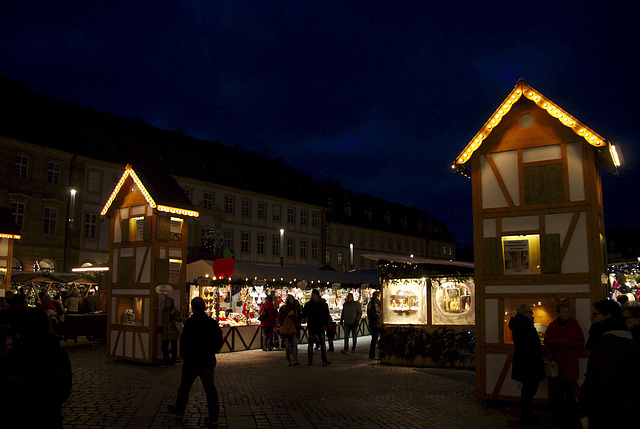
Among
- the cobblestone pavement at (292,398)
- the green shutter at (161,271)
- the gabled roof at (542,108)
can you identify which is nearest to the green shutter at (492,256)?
the gabled roof at (542,108)

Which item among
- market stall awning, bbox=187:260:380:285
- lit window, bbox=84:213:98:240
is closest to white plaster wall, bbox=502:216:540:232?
market stall awning, bbox=187:260:380:285

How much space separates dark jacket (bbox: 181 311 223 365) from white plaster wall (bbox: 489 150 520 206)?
552cm

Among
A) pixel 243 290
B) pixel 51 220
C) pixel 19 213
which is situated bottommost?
pixel 243 290

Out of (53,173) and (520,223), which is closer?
(520,223)

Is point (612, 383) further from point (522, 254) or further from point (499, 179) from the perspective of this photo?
point (499, 179)

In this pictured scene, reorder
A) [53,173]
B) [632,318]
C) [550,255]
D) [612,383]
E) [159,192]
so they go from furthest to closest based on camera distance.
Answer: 1. [53,173]
2. [159,192]
3. [550,255]
4. [632,318]
5. [612,383]

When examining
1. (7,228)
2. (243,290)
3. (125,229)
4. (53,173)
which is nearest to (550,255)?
(125,229)

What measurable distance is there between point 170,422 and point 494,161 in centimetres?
679

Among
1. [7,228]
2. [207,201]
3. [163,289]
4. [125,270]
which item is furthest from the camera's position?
[207,201]

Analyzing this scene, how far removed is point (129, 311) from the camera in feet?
49.3

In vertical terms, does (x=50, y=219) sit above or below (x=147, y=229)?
above

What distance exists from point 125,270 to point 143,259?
2.86 ft

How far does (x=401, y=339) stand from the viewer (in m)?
14.1

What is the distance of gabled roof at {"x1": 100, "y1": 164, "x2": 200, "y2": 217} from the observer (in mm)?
14625
